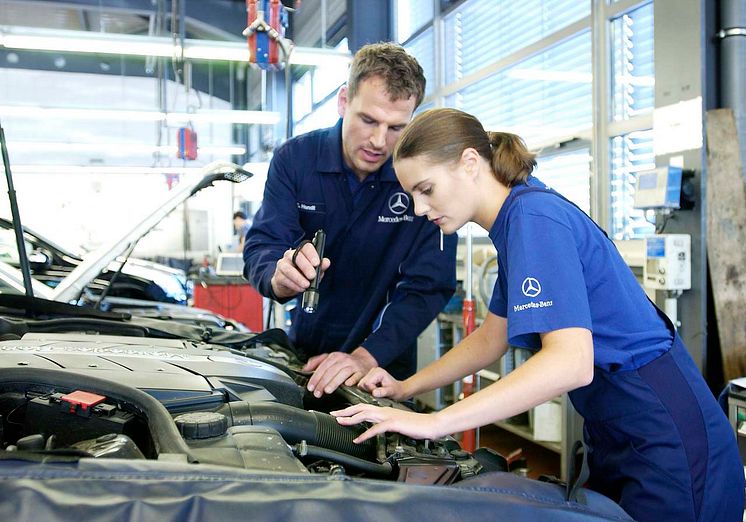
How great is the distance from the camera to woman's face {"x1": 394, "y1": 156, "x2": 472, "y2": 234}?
46.9 inches

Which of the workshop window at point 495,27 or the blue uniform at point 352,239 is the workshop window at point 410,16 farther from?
the blue uniform at point 352,239

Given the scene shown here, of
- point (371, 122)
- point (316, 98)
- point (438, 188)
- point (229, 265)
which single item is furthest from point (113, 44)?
point (316, 98)

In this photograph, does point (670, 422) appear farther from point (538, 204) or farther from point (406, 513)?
point (406, 513)

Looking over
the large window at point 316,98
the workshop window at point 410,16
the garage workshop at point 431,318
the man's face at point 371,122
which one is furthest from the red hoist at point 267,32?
the large window at point 316,98

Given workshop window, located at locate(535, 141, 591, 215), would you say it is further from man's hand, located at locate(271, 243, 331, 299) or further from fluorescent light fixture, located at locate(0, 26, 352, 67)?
man's hand, located at locate(271, 243, 331, 299)

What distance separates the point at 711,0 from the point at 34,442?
3175 mm

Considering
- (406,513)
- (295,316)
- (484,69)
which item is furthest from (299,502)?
(484,69)

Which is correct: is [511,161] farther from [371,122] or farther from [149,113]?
[149,113]

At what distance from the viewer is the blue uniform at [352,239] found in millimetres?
1791

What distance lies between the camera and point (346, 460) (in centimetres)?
98

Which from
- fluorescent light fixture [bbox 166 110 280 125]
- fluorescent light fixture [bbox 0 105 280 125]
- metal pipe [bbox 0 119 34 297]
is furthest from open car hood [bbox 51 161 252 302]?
fluorescent light fixture [bbox 166 110 280 125]

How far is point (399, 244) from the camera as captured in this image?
181 cm

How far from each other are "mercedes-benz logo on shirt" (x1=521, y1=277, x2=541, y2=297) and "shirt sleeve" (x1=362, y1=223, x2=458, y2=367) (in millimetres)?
702

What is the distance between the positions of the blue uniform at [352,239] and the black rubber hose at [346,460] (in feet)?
2.51
